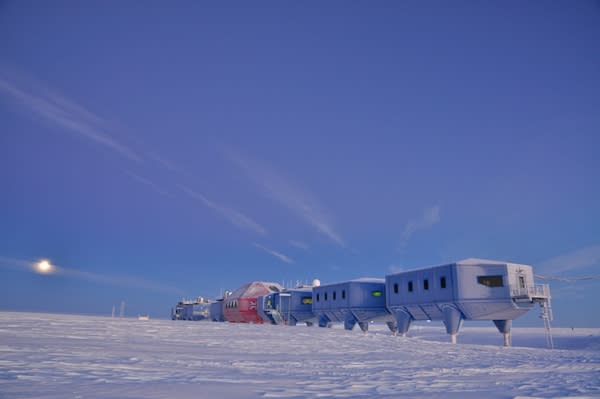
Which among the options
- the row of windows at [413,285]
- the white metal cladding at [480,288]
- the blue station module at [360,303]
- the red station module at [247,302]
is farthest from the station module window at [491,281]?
the red station module at [247,302]

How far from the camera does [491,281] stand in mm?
39188

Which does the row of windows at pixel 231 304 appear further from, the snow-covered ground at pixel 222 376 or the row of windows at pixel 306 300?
the snow-covered ground at pixel 222 376

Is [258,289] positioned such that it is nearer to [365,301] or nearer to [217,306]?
[217,306]

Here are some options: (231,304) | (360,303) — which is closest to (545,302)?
(360,303)

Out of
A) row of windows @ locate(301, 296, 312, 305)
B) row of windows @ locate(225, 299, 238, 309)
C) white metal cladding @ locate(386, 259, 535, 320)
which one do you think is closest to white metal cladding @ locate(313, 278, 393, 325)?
row of windows @ locate(301, 296, 312, 305)

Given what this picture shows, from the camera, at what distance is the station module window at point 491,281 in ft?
127

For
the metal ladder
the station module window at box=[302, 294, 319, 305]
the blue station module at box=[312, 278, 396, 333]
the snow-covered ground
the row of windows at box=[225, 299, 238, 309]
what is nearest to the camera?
the snow-covered ground

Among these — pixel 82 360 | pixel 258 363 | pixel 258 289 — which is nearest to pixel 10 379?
pixel 82 360

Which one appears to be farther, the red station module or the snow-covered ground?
the red station module

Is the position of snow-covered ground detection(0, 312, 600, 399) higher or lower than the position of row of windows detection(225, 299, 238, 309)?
lower

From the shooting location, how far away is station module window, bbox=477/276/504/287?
38.8 m

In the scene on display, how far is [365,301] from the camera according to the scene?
51719 mm

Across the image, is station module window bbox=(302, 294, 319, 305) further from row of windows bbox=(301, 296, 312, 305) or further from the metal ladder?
the metal ladder

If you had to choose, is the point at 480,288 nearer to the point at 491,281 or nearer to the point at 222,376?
the point at 491,281
